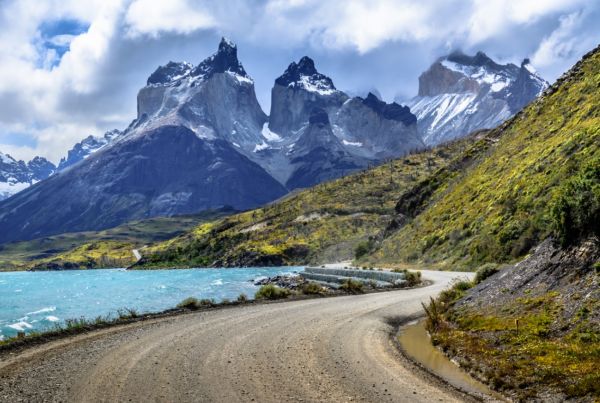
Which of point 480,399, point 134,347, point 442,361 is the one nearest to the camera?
point 480,399

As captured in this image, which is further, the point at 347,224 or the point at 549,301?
the point at 347,224

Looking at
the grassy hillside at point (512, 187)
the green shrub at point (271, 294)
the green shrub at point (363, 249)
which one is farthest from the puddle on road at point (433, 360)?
the green shrub at point (363, 249)

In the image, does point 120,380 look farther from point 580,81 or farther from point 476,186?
point 580,81

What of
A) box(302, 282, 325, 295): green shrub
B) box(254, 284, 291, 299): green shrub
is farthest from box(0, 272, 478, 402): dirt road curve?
box(302, 282, 325, 295): green shrub

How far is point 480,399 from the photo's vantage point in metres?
14.6

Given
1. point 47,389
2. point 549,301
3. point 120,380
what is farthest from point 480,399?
point 47,389

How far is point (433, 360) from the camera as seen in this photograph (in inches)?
781

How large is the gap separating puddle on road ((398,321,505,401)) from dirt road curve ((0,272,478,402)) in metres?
0.85

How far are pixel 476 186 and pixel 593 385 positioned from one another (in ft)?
213

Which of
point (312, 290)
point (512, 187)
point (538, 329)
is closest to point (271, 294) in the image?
point (312, 290)

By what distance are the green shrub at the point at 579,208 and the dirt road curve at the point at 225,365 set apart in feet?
31.4

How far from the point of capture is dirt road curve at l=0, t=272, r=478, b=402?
14969mm

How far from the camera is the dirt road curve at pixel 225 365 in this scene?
1497 centimetres

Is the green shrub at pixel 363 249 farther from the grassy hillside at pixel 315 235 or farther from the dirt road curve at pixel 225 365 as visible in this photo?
the dirt road curve at pixel 225 365
